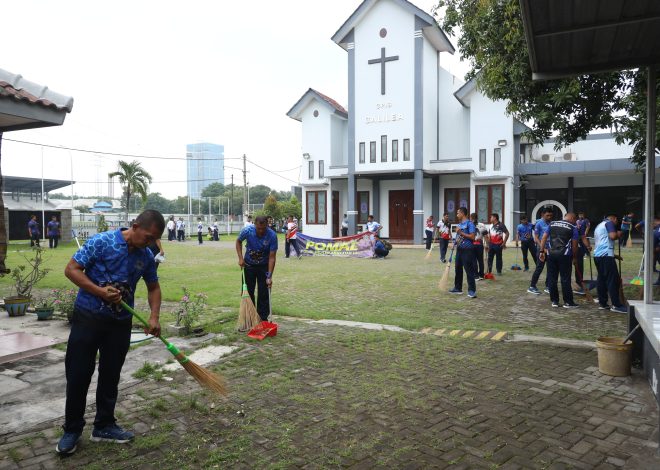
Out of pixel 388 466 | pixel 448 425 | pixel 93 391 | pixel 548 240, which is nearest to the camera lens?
pixel 388 466

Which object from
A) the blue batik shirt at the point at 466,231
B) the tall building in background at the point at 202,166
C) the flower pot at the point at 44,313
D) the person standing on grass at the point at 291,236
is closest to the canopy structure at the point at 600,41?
the blue batik shirt at the point at 466,231

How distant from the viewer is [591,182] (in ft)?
91.5

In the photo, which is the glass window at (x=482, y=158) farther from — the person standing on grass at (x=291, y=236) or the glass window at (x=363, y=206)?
the person standing on grass at (x=291, y=236)

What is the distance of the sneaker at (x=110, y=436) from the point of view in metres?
3.88

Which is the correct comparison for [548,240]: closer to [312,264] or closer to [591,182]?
[312,264]

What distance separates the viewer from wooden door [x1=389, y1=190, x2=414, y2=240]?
30359 mm

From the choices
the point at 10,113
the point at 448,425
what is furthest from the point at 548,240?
the point at 10,113

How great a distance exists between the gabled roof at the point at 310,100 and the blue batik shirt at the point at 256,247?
24309 mm

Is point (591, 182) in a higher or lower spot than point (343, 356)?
higher

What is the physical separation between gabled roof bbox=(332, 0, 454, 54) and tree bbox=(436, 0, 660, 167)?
16657 millimetres

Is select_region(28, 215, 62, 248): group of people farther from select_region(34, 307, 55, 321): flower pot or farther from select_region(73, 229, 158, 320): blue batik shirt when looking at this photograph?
select_region(73, 229, 158, 320): blue batik shirt

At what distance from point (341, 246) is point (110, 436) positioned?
17.8 m

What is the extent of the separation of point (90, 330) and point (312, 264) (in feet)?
47.2

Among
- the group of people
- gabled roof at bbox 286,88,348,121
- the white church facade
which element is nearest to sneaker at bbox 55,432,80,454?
the group of people
